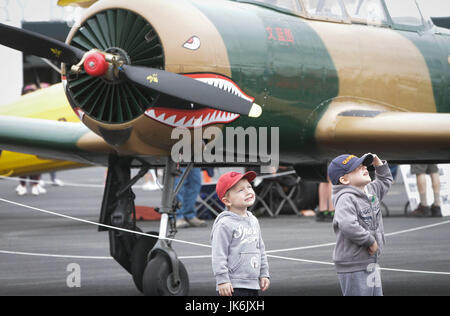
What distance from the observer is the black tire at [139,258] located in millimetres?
7223

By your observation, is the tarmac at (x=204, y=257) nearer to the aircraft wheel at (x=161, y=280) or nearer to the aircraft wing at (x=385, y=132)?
the aircraft wheel at (x=161, y=280)

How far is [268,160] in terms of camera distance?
6.91 metres

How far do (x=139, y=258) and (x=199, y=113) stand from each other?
1.67 meters

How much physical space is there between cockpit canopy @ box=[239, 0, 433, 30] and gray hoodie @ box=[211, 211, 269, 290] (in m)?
2.64

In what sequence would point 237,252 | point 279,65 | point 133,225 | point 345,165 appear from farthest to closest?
point 133,225
point 279,65
point 345,165
point 237,252

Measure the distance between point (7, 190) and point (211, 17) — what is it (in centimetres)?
1767

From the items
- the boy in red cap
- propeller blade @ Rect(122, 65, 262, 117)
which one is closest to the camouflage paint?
propeller blade @ Rect(122, 65, 262, 117)

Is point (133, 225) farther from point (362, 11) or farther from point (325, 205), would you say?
point (325, 205)

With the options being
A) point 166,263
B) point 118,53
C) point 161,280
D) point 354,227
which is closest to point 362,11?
point 118,53

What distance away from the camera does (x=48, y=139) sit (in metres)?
8.09

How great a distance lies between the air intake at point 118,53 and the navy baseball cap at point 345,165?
158 centimetres

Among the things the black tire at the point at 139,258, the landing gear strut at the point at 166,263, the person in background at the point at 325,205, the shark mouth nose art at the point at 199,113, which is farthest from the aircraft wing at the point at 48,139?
the person in background at the point at 325,205
